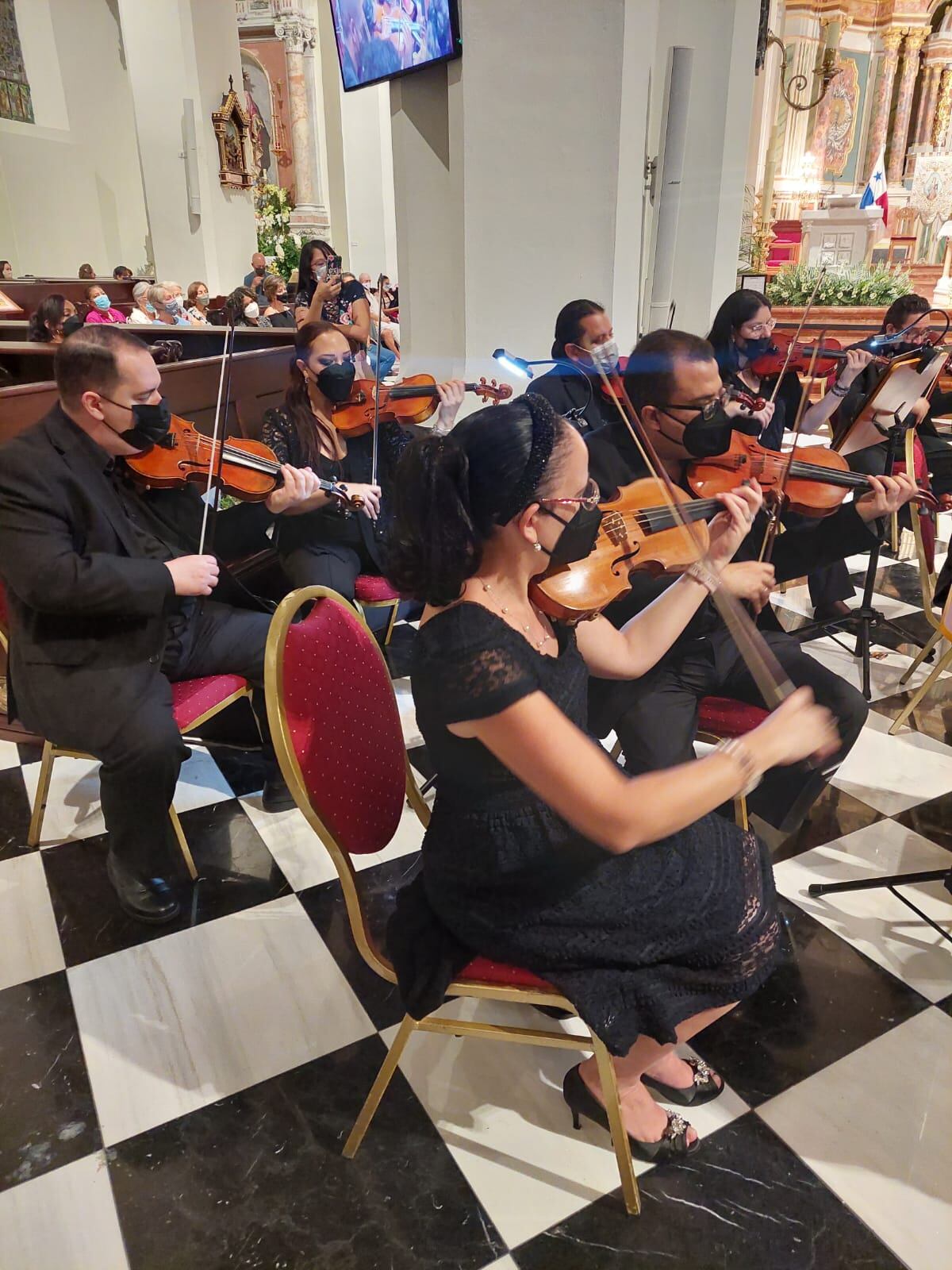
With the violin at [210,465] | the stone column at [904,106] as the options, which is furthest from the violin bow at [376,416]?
the stone column at [904,106]

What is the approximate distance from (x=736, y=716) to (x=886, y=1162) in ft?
2.68

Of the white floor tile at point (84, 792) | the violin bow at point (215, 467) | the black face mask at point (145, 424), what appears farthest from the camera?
the white floor tile at point (84, 792)

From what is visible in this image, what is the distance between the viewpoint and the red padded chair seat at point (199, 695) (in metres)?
1.82

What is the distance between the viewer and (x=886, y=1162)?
1269 millimetres

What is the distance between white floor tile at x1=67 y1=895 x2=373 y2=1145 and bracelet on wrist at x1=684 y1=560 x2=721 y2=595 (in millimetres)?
1014

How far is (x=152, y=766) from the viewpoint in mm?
1707

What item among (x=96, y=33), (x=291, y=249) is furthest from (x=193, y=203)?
(x=96, y=33)

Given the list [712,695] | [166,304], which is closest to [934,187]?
[166,304]

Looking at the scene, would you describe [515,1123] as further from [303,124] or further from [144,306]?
[303,124]

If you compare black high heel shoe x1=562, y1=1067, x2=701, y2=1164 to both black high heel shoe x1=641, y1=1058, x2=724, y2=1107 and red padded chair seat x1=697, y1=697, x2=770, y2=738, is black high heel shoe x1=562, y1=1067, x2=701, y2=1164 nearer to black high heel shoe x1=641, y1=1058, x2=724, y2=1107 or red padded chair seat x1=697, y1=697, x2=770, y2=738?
black high heel shoe x1=641, y1=1058, x2=724, y2=1107

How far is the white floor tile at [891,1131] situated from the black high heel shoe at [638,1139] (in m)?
0.16

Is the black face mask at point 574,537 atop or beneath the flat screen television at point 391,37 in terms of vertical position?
beneath

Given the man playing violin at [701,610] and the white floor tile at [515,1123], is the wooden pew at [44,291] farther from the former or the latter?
the white floor tile at [515,1123]

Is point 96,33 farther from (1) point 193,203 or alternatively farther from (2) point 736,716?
(2) point 736,716
